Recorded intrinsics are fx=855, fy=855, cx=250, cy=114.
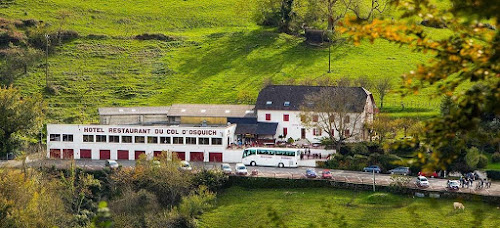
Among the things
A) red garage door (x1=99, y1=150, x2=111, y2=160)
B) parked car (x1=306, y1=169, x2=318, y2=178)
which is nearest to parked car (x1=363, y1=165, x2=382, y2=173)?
parked car (x1=306, y1=169, x2=318, y2=178)

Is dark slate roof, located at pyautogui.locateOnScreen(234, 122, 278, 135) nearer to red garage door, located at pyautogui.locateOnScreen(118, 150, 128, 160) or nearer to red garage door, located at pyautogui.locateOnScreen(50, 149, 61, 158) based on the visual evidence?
red garage door, located at pyautogui.locateOnScreen(118, 150, 128, 160)

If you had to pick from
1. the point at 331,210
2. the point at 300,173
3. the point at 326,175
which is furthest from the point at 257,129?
the point at 331,210

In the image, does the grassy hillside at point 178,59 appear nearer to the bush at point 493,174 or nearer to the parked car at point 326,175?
the bush at point 493,174

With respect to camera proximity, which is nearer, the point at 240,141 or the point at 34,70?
the point at 240,141

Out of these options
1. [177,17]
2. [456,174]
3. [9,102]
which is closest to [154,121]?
[9,102]

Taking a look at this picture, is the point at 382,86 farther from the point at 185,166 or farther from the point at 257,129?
the point at 185,166

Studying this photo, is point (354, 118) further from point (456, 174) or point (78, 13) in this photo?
point (78, 13)
